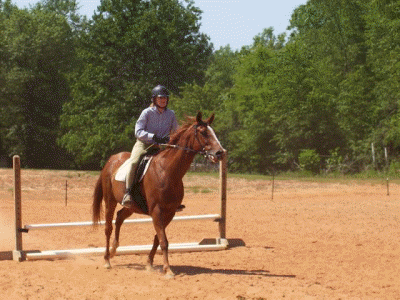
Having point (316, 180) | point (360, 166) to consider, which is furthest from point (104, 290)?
point (360, 166)

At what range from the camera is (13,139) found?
60.4 metres

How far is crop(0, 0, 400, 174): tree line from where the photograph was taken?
48.8 m

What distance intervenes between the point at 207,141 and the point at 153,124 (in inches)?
51.7

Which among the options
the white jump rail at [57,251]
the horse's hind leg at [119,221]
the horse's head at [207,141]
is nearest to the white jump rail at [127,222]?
the white jump rail at [57,251]

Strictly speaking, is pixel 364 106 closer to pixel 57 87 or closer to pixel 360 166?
pixel 360 166

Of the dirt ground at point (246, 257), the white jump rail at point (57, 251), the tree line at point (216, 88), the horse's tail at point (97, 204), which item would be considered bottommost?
the dirt ground at point (246, 257)

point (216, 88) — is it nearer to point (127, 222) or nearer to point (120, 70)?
point (120, 70)

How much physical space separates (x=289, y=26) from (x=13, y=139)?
30.1 meters

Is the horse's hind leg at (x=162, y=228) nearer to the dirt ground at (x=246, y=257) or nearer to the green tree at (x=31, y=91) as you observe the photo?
the dirt ground at (x=246, y=257)

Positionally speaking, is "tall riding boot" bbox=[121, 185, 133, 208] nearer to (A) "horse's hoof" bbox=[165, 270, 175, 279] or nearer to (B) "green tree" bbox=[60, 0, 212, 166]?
(A) "horse's hoof" bbox=[165, 270, 175, 279]

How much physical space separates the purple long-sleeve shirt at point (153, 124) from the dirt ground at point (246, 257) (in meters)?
2.26

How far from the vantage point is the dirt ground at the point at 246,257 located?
389 inches

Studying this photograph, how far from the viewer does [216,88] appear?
2126 inches

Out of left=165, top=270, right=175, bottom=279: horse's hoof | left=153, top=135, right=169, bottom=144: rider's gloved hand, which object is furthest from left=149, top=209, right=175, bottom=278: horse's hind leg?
left=153, top=135, right=169, bottom=144: rider's gloved hand
